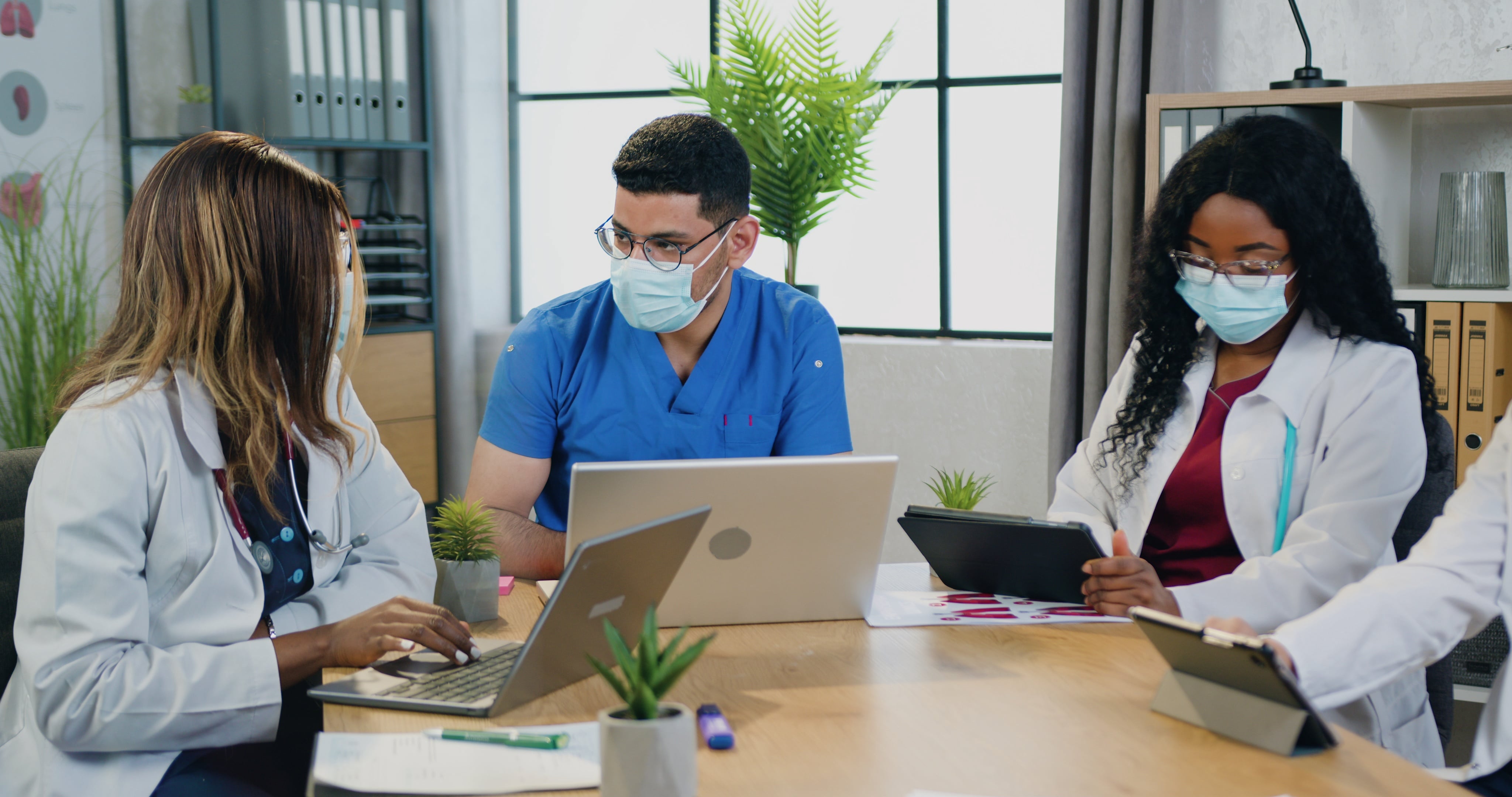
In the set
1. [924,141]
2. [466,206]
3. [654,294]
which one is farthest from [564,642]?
[466,206]

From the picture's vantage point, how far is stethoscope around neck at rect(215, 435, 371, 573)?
1293mm

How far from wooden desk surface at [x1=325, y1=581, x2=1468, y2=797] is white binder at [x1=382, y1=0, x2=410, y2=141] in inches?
110

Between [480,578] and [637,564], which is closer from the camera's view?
[637,564]

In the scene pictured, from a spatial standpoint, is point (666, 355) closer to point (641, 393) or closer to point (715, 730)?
point (641, 393)

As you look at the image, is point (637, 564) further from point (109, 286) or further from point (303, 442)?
point (109, 286)

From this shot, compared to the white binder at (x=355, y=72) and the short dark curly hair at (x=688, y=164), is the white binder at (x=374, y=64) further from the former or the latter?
the short dark curly hair at (x=688, y=164)

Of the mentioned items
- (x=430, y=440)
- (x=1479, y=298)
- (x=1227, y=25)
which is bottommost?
(x=430, y=440)

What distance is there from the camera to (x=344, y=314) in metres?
1.49

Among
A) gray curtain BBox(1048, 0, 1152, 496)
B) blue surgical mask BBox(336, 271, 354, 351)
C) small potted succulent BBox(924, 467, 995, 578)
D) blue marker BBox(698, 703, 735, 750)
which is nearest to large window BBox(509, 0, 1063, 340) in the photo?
gray curtain BBox(1048, 0, 1152, 496)

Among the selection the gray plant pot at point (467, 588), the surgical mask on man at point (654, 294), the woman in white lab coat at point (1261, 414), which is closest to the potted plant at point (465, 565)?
the gray plant pot at point (467, 588)

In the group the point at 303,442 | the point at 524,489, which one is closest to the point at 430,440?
the point at 524,489

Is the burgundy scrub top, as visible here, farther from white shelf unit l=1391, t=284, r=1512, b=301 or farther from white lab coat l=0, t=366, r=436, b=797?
white lab coat l=0, t=366, r=436, b=797

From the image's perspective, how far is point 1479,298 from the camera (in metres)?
2.29

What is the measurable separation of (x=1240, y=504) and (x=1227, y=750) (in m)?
0.68
